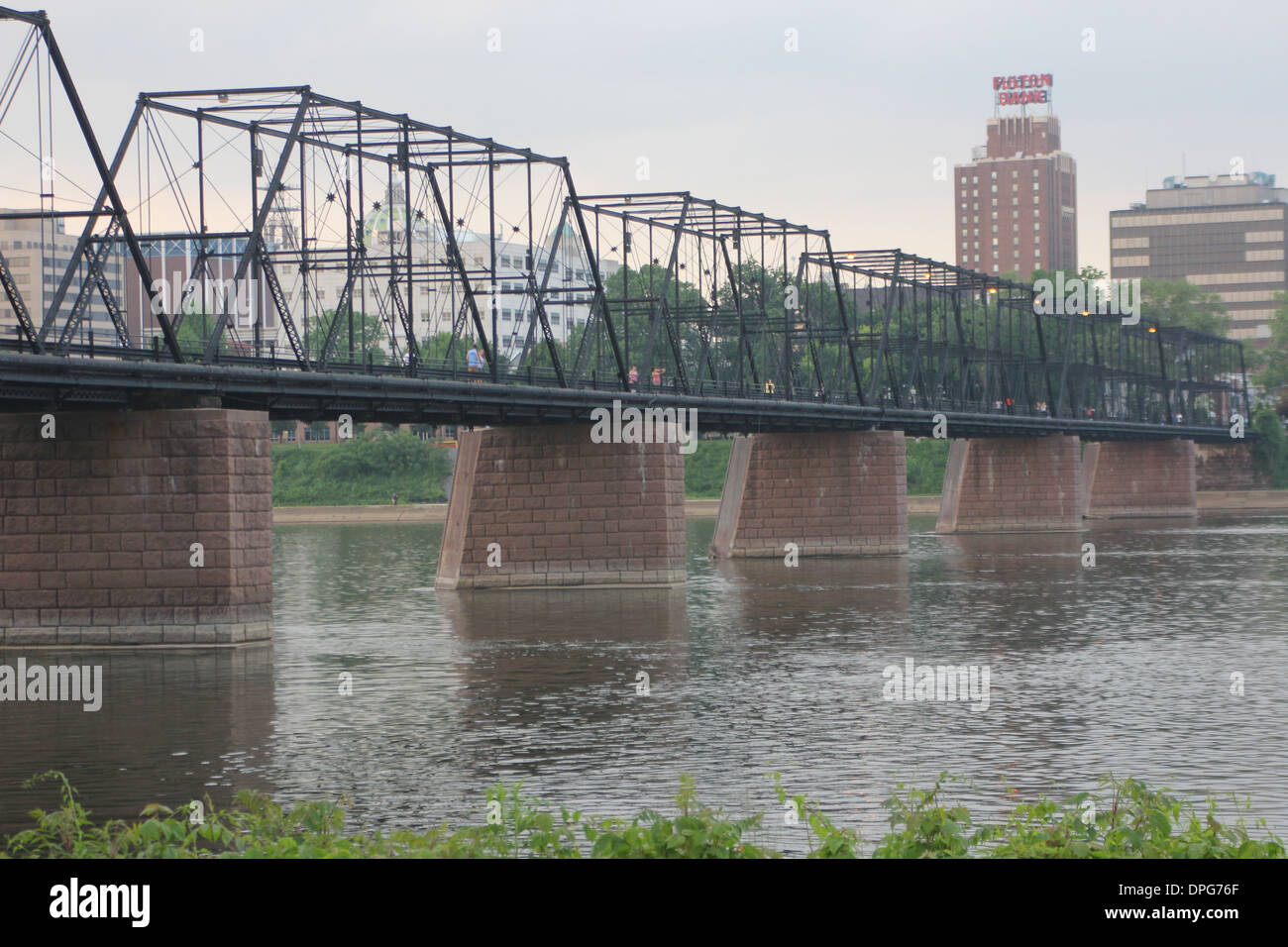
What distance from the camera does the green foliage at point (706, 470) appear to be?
493 feet

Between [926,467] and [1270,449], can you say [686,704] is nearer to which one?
[926,467]

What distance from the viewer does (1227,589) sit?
59.4m

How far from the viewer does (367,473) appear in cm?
15238

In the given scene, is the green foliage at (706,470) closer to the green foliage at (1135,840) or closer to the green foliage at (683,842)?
the green foliage at (1135,840)

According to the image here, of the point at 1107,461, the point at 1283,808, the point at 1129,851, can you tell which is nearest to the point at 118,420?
the point at 1283,808

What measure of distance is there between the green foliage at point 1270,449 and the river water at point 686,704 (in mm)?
102280

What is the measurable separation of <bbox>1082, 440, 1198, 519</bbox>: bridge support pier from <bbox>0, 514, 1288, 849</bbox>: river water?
7252cm

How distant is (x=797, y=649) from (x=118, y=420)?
16.8m

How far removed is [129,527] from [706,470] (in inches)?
4485

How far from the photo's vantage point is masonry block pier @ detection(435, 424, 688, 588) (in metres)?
58.8
